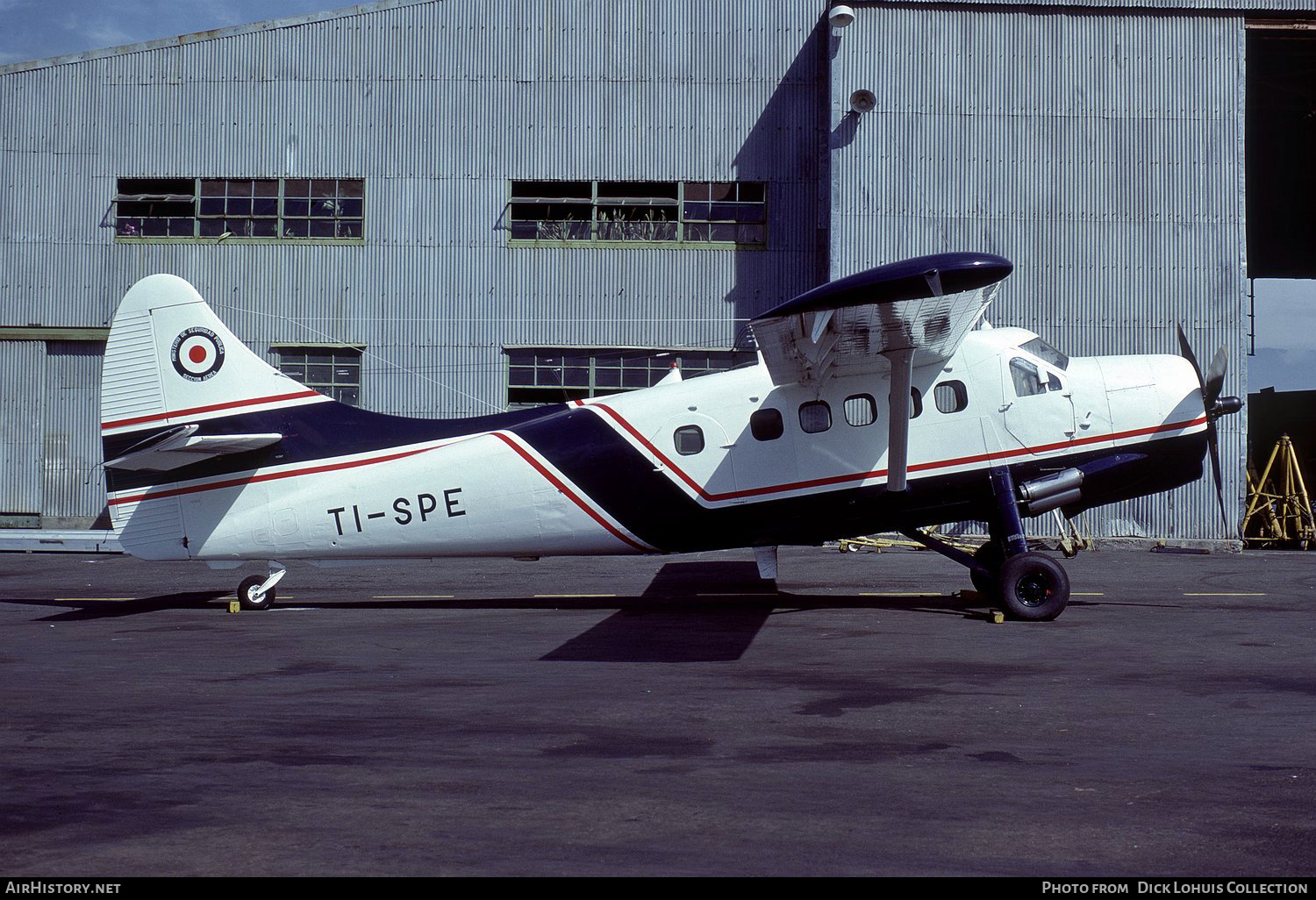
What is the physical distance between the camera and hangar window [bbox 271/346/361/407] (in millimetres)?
25688

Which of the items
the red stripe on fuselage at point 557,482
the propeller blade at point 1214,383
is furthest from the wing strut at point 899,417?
the propeller blade at point 1214,383

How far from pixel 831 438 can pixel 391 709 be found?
22.2 ft

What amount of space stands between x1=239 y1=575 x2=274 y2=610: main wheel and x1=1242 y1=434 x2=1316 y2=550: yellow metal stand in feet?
70.0

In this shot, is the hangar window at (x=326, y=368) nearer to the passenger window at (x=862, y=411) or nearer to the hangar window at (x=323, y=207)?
the hangar window at (x=323, y=207)

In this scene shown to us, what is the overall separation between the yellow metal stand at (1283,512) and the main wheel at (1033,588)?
50.9ft

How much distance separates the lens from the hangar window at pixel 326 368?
84.3 feet

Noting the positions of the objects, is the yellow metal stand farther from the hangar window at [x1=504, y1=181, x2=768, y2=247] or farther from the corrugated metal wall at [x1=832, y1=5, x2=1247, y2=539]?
the hangar window at [x1=504, y1=181, x2=768, y2=247]

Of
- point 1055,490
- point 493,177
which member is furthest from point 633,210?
point 1055,490

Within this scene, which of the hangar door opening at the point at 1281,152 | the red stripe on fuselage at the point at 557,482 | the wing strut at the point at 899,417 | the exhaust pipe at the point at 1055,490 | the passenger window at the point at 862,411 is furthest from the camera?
the hangar door opening at the point at 1281,152

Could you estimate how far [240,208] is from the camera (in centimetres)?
2597

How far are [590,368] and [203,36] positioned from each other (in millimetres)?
12288

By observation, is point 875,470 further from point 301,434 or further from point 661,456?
point 301,434
